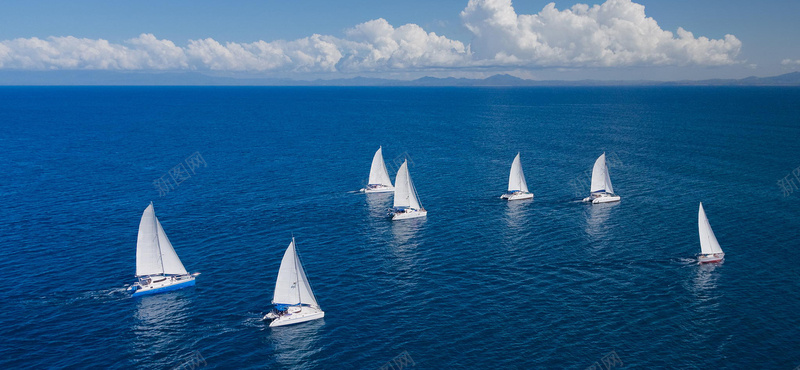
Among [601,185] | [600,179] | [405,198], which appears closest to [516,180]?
[600,179]

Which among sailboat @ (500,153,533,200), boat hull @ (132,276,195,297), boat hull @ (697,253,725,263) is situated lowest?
boat hull @ (697,253,725,263)

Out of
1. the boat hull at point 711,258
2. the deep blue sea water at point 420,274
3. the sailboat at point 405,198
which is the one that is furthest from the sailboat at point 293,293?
the boat hull at point 711,258

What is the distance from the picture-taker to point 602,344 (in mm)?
65688

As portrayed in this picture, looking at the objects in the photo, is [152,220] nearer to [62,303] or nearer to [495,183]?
[62,303]

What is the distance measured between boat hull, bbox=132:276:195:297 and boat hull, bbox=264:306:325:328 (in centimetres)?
1820

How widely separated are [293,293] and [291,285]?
111 centimetres

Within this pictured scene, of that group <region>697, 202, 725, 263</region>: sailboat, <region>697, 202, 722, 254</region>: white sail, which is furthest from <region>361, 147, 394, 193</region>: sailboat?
<region>697, 202, 725, 263</region>: sailboat

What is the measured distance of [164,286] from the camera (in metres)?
81.8

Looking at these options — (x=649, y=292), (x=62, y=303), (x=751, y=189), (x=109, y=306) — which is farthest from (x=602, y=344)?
(x=751, y=189)

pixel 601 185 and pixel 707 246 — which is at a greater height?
pixel 601 185

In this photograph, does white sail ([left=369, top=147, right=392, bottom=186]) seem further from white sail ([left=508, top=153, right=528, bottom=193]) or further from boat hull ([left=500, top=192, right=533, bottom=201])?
white sail ([left=508, top=153, right=528, bottom=193])

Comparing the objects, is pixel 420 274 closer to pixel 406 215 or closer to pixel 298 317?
pixel 298 317

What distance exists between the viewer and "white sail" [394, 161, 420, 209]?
119 m

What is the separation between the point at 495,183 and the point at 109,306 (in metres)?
99.0
